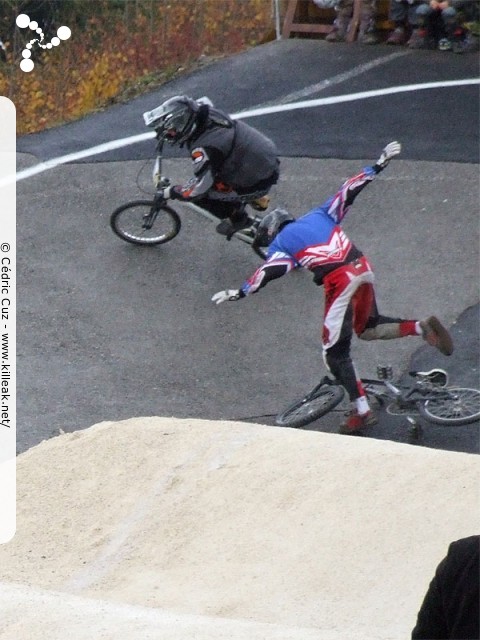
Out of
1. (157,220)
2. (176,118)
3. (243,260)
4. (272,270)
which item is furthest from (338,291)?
(157,220)

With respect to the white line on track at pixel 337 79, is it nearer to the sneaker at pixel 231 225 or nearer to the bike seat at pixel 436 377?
the sneaker at pixel 231 225

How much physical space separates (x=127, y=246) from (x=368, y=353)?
321cm

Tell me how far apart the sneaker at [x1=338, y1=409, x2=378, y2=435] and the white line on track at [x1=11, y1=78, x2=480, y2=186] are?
6317mm

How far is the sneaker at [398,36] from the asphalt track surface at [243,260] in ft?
1.17

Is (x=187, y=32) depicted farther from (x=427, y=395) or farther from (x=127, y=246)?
(x=427, y=395)

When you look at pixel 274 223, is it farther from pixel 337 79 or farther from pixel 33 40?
pixel 33 40

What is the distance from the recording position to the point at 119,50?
1777 cm

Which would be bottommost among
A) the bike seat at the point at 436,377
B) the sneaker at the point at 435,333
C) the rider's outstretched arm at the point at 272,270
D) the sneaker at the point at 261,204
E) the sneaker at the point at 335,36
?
the sneaker at the point at 335,36

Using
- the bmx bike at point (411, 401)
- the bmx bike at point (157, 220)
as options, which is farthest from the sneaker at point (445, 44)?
the bmx bike at point (411, 401)

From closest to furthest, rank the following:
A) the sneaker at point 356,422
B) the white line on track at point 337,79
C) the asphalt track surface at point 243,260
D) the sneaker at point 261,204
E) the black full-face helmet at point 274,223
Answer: the sneaker at point 356,422 → the black full-face helmet at point 274,223 → the asphalt track surface at point 243,260 → the sneaker at point 261,204 → the white line on track at point 337,79

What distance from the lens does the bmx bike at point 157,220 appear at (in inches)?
463

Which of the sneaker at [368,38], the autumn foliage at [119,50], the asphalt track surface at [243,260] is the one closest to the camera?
the asphalt track surface at [243,260]

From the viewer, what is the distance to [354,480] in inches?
283

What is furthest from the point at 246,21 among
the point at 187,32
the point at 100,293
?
the point at 100,293
